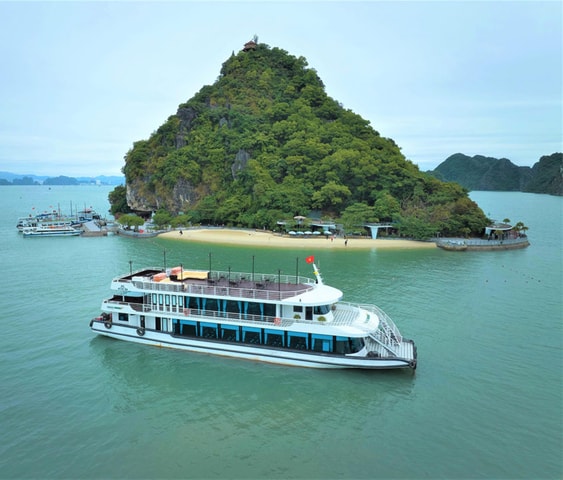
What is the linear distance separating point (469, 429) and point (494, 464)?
5.89 ft

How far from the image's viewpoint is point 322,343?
20.2m

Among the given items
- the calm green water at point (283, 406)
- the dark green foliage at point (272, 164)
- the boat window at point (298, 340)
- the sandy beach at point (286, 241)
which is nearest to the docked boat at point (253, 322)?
the boat window at point (298, 340)

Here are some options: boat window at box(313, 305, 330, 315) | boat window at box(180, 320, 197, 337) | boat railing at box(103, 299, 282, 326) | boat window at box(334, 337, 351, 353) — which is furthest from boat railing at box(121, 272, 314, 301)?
boat window at box(334, 337, 351, 353)

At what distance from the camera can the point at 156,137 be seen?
91.6 m

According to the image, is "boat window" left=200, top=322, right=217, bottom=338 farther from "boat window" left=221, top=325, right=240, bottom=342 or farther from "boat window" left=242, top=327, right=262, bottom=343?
"boat window" left=242, top=327, right=262, bottom=343

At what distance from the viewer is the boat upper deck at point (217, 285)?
21.6 meters

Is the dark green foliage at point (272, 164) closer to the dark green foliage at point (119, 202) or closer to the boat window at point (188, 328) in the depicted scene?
the dark green foliage at point (119, 202)

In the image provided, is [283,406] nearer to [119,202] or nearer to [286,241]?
[286,241]

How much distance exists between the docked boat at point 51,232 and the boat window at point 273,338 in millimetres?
59900

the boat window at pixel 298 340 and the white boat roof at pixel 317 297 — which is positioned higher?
the white boat roof at pixel 317 297

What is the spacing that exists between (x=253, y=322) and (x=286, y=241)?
41095mm

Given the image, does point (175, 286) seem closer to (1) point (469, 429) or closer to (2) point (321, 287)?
(2) point (321, 287)

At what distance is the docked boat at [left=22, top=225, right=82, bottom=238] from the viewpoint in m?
67.8

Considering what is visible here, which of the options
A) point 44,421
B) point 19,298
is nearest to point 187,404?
point 44,421
